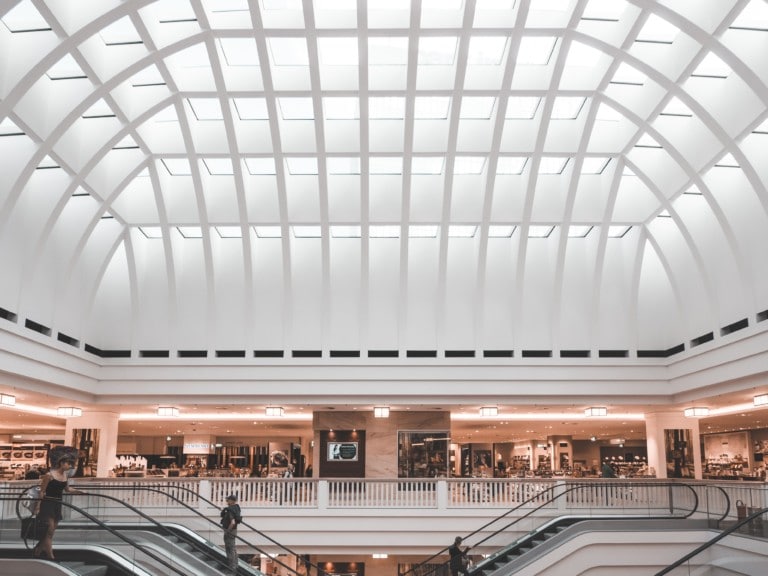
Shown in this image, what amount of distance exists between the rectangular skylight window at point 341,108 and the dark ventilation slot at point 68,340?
10.3 metres

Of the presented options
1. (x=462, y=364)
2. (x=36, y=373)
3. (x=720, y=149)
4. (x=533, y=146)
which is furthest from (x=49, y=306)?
(x=720, y=149)

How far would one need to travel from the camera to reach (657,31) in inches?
720

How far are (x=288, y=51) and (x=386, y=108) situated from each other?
11.2 feet

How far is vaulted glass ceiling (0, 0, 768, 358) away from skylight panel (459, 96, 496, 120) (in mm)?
85

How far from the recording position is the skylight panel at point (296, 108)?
21641mm

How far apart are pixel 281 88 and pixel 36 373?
10.2 m

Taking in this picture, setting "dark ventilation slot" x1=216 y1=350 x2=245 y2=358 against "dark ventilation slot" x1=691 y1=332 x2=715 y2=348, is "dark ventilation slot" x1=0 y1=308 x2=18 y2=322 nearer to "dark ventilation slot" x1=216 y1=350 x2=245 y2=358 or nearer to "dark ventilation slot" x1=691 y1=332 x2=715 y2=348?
"dark ventilation slot" x1=216 y1=350 x2=245 y2=358

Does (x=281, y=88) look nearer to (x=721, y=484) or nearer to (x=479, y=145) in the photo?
(x=479, y=145)

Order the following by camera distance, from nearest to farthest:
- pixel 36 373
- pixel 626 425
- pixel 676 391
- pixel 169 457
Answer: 1. pixel 36 373
2. pixel 676 391
3. pixel 626 425
4. pixel 169 457

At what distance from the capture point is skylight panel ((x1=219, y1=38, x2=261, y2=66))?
Result: 19734mm

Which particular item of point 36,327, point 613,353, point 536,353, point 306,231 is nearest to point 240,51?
point 306,231

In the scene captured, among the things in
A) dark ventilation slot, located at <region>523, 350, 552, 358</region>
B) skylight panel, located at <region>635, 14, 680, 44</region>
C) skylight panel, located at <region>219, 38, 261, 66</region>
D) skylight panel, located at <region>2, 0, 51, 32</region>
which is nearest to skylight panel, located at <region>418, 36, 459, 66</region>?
skylight panel, located at <region>219, 38, 261, 66</region>

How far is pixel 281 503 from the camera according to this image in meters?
22.3

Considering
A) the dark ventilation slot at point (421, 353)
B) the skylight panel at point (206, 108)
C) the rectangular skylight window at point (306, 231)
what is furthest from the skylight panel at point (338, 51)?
the dark ventilation slot at point (421, 353)
